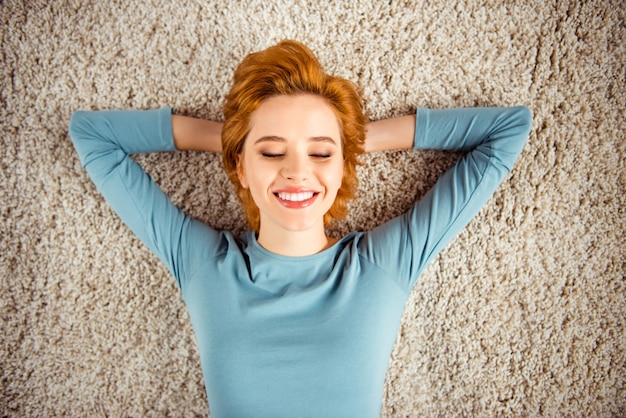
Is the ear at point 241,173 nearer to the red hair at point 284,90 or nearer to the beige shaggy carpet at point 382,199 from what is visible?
the red hair at point 284,90

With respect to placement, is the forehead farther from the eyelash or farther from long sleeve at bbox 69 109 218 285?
long sleeve at bbox 69 109 218 285

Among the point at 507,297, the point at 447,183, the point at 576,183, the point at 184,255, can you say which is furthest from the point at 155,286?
the point at 576,183

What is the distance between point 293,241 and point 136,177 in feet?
1.59

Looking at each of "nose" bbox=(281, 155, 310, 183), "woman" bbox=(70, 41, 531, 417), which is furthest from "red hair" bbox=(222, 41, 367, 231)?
"nose" bbox=(281, 155, 310, 183)

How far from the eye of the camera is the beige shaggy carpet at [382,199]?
120 centimetres

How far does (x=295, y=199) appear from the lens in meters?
0.99

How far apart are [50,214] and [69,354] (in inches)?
17.5

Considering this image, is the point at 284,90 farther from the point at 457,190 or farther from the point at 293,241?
the point at 457,190

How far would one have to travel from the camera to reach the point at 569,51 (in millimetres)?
1194

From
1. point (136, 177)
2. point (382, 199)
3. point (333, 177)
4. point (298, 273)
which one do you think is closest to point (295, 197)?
point (333, 177)

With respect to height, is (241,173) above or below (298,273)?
above

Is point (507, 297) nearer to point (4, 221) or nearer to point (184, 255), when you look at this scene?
point (184, 255)

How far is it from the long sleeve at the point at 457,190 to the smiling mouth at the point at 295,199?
0.77 ft

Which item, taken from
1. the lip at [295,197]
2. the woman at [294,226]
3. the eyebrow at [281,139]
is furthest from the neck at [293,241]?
the eyebrow at [281,139]
